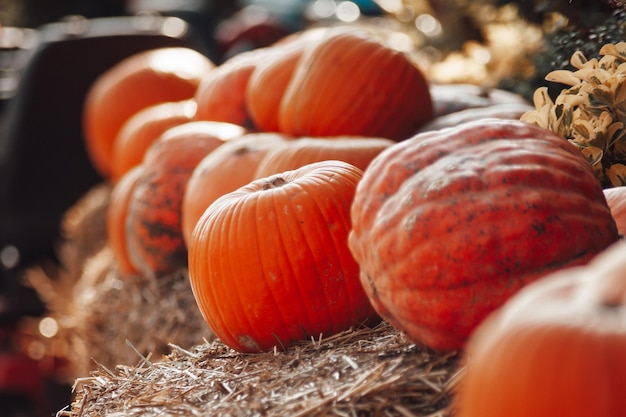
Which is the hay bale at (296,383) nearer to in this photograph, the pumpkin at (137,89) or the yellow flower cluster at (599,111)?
the yellow flower cluster at (599,111)

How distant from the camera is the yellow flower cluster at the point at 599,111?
1.86 meters

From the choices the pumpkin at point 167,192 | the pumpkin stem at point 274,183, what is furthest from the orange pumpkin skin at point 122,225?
the pumpkin stem at point 274,183

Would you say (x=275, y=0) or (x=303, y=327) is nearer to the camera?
(x=303, y=327)

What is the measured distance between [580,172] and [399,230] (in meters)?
0.35

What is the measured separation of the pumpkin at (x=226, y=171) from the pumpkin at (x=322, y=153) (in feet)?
0.76

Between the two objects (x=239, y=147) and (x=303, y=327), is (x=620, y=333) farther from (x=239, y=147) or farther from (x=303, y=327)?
(x=239, y=147)

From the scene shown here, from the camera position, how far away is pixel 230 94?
11.7 feet

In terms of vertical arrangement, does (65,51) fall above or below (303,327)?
above

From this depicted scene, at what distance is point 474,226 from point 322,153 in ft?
3.53

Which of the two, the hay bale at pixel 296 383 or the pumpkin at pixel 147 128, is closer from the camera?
the hay bale at pixel 296 383

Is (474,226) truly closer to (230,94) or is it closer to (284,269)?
(284,269)

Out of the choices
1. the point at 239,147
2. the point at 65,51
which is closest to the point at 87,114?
the point at 65,51

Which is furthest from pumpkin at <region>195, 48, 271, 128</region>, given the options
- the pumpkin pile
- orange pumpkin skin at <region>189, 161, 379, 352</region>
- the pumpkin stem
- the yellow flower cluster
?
the yellow flower cluster

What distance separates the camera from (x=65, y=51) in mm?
5750
